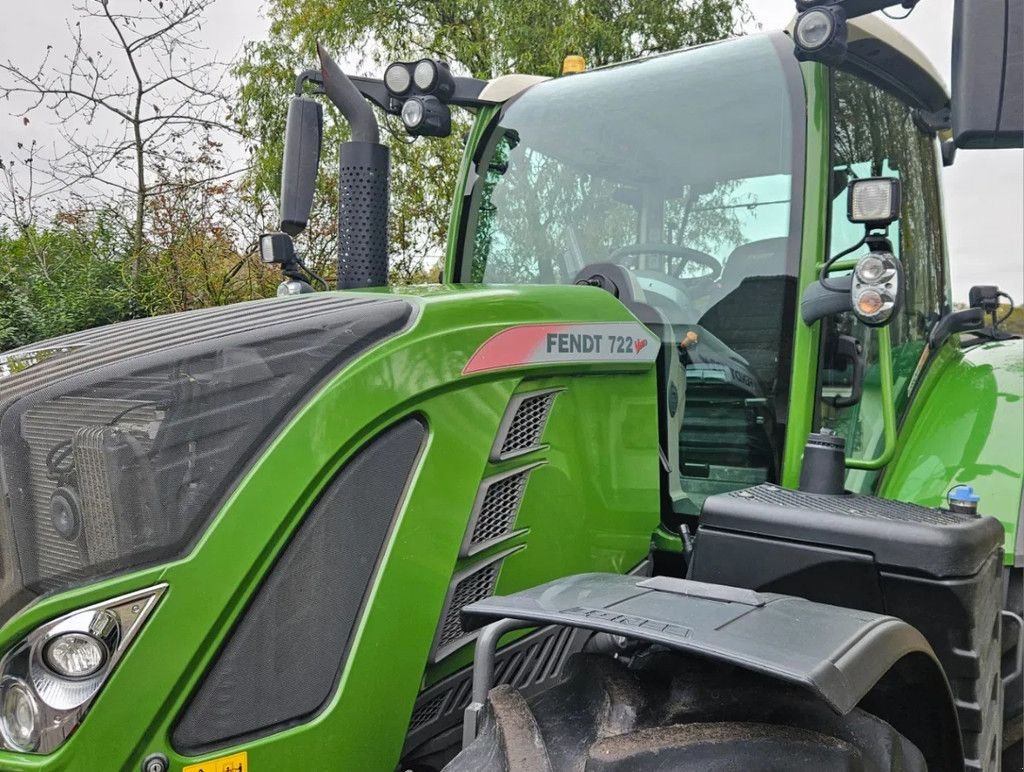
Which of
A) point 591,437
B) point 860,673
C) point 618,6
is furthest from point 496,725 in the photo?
point 618,6

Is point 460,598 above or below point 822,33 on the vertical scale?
below

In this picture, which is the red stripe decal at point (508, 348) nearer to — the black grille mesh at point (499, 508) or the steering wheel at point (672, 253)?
the black grille mesh at point (499, 508)

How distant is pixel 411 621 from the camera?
5.12 feet

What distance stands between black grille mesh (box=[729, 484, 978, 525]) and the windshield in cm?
33

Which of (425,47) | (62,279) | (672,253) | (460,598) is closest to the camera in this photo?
(460,598)

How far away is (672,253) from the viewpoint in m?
2.37

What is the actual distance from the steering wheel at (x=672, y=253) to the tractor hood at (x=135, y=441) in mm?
1073

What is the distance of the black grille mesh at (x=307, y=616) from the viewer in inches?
54.6

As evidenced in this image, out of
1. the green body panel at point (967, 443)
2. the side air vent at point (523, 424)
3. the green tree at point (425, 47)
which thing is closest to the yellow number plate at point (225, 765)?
the side air vent at point (523, 424)

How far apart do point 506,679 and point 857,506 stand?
77 cm

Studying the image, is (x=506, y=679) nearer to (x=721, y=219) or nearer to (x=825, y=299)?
(x=825, y=299)

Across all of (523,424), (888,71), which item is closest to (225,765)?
(523,424)

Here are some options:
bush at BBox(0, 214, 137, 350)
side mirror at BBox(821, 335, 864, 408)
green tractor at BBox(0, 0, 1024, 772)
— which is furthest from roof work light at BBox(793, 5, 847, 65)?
bush at BBox(0, 214, 137, 350)

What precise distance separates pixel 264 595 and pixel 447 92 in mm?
1743
